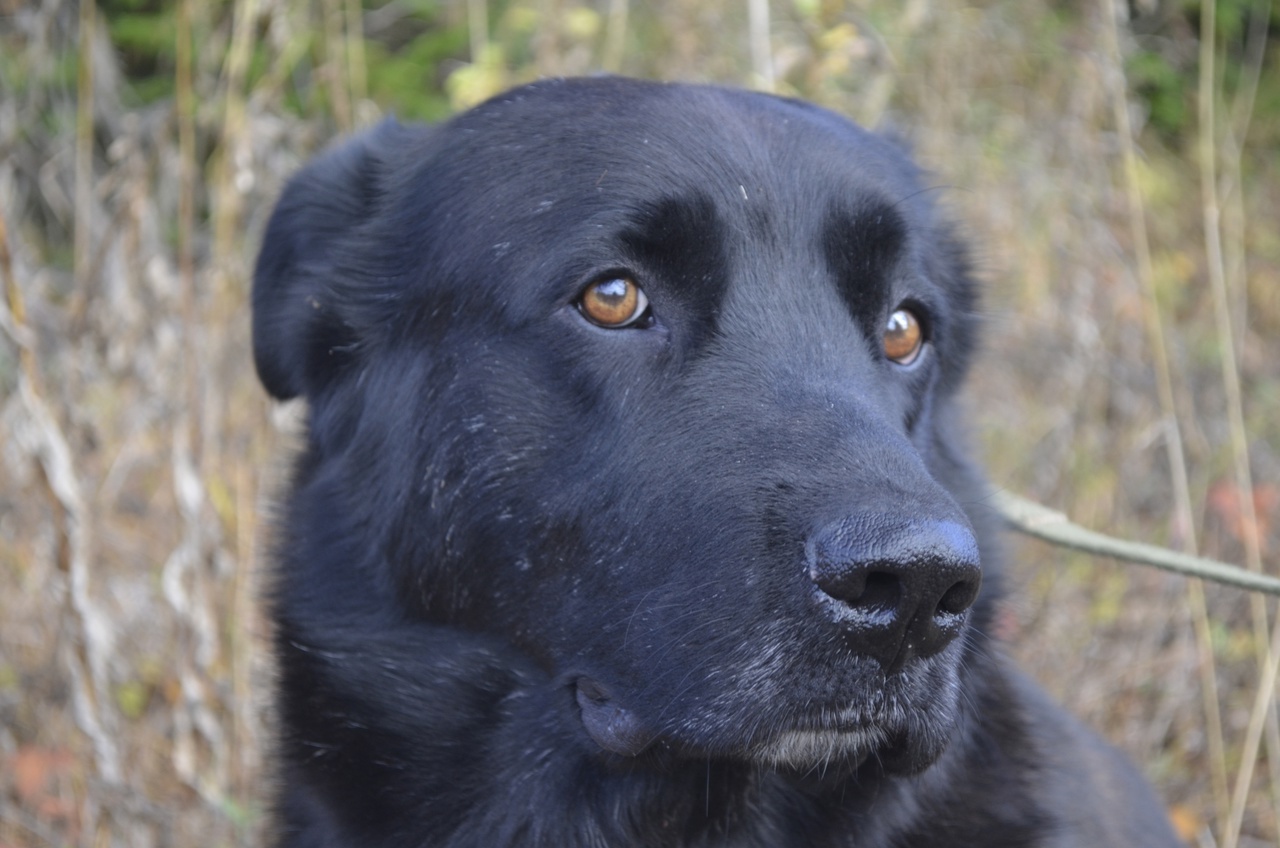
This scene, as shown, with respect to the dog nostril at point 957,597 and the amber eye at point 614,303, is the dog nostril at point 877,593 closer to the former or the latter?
the dog nostril at point 957,597

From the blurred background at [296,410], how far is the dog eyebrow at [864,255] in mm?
779

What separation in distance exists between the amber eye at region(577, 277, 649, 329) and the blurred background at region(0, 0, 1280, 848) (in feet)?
3.83

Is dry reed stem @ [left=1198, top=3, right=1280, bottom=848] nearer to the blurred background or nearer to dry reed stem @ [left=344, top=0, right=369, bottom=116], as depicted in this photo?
the blurred background

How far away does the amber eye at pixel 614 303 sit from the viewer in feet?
7.54

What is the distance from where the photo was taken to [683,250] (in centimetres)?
232

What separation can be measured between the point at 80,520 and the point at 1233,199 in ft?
13.8

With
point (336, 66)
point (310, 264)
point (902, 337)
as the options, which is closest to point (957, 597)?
point (902, 337)

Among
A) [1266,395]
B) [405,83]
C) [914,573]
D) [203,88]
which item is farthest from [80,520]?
[1266,395]

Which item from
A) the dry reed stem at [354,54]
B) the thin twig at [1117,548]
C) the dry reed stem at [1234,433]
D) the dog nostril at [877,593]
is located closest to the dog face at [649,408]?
the dog nostril at [877,593]

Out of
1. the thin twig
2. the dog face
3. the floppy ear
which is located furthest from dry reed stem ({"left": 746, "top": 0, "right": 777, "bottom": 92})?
the thin twig

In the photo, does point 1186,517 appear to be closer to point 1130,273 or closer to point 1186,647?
point 1186,647

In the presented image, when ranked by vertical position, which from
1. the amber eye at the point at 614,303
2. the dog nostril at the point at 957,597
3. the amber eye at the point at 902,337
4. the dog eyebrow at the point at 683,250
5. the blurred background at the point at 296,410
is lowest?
the blurred background at the point at 296,410

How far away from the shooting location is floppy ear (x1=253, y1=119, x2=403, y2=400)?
2758 millimetres

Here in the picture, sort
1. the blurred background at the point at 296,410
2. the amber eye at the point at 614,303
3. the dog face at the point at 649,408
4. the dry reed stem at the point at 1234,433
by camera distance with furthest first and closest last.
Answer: the blurred background at the point at 296,410 < the dry reed stem at the point at 1234,433 < the amber eye at the point at 614,303 < the dog face at the point at 649,408
